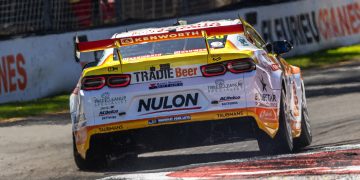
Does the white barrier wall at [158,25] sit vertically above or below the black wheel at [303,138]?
below

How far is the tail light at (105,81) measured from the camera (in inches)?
384

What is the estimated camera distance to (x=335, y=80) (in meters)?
20.0

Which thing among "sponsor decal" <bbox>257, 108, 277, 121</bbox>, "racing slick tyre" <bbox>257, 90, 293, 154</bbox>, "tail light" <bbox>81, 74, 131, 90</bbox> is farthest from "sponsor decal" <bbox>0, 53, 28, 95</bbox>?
"sponsor decal" <bbox>257, 108, 277, 121</bbox>

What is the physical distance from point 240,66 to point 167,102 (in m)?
0.70

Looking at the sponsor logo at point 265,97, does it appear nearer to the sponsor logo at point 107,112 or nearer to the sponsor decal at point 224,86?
the sponsor decal at point 224,86

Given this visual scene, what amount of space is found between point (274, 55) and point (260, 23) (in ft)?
46.1

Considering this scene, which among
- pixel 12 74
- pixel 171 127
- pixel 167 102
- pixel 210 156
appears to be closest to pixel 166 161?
pixel 210 156

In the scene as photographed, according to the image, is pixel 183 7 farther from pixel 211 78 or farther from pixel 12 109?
pixel 211 78

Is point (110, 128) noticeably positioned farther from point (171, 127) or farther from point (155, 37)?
point (155, 37)

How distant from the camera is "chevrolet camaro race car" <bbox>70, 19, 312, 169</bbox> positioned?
31.7 feet

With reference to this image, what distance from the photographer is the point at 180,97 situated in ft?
31.8

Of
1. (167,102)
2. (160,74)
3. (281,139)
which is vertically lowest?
(281,139)

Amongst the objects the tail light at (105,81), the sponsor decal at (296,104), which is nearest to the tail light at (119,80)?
the tail light at (105,81)

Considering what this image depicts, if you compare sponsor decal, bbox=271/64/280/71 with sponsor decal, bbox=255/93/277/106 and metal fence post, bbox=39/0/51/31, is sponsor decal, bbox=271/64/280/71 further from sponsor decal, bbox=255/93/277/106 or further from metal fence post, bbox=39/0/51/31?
metal fence post, bbox=39/0/51/31
